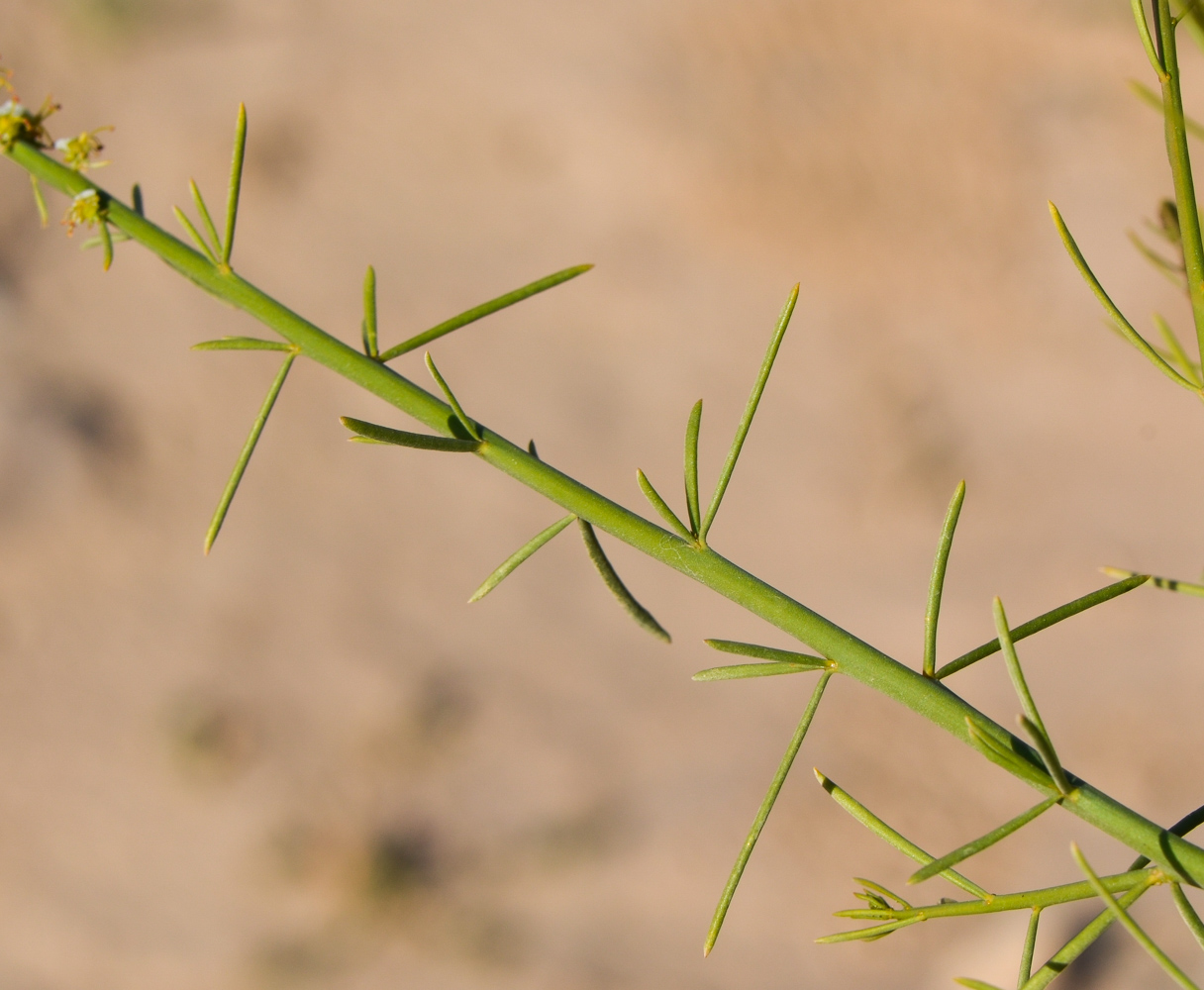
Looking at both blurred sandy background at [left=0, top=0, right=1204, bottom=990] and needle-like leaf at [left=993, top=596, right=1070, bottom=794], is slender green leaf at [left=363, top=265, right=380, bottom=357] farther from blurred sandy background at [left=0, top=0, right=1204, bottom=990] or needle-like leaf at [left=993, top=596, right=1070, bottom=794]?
Answer: blurred sandy background at [left=0, top=0, right=1204, bottom=990]

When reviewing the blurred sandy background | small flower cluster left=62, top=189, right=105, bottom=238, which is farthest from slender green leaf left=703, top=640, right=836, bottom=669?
the blurred sandy background

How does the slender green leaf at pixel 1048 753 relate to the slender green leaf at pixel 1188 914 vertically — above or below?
above

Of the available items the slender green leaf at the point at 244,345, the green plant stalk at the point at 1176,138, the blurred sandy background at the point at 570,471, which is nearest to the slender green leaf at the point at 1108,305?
the green plant stalk at the point at 1176,138

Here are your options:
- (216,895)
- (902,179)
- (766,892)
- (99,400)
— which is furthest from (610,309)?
(216,895)

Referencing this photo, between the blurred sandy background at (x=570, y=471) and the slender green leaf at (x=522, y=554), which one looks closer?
the slender green leaf at (x=522, y=554)

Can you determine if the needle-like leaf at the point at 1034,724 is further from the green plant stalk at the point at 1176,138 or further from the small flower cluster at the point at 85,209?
the small flower cluster at the point at 85,209

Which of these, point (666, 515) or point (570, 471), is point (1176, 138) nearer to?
point (666, 515)
